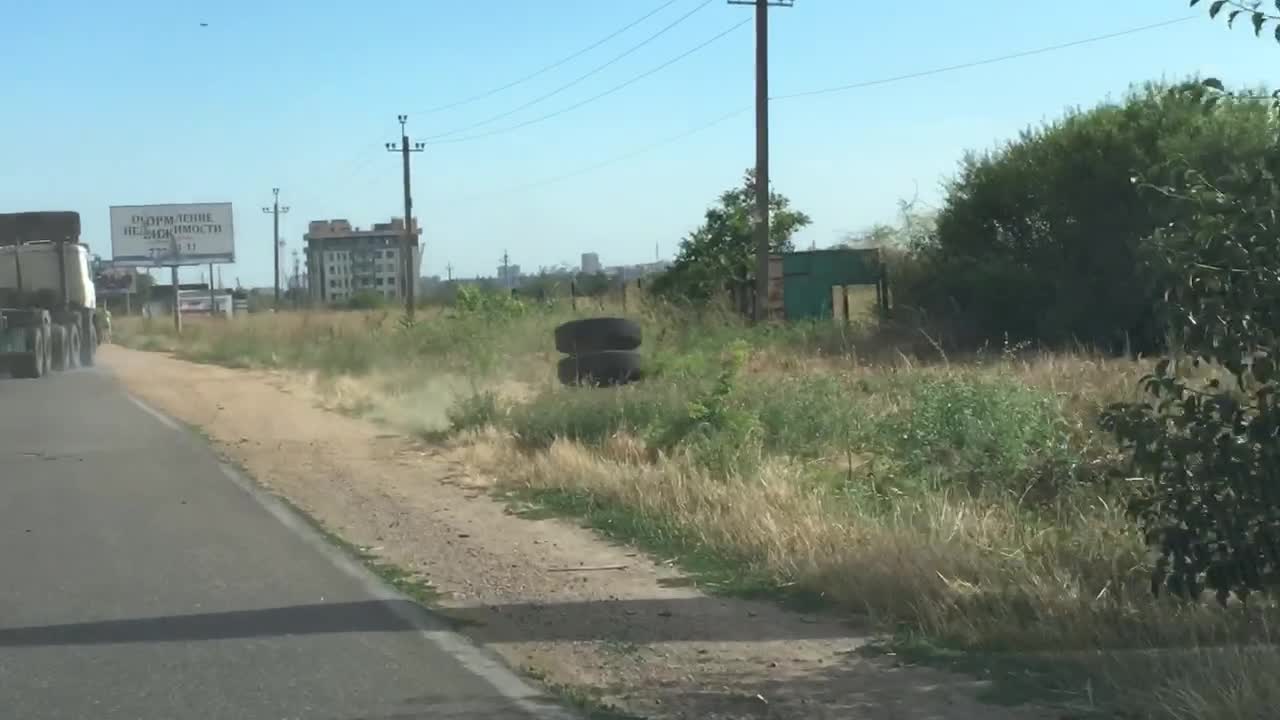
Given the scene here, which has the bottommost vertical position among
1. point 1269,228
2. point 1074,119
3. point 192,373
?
point 192,373

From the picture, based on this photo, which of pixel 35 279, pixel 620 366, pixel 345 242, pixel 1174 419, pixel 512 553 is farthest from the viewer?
pixel 345 242

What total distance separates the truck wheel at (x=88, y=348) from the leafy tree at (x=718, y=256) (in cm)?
1559

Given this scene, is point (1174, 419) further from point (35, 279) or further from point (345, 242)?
point (345, 242)

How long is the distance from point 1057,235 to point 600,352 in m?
13.9

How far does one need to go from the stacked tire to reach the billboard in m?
65.4

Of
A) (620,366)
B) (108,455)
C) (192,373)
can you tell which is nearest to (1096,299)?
(620,366)

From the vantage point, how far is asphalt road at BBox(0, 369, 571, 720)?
6910 mm

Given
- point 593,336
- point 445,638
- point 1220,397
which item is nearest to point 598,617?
point 445,638

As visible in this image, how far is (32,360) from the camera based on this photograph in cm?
3450

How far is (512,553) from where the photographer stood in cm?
1101

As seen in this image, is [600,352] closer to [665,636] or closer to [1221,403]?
[665,636]

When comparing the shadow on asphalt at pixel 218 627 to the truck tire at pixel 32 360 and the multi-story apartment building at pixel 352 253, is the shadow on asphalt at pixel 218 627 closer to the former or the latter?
the truck tire at pixel 32 360

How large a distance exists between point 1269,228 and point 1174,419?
36.2 inches

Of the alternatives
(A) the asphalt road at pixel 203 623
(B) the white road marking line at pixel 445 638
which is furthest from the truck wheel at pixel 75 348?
(B) the white road marking line at pixel 445 638
